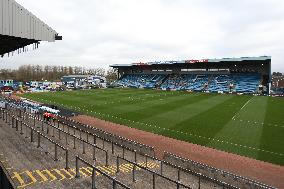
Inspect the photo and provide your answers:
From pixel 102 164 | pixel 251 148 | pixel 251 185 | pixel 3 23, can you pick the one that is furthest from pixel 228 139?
pixel 3 23

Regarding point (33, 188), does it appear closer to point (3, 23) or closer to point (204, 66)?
point (3, 23)

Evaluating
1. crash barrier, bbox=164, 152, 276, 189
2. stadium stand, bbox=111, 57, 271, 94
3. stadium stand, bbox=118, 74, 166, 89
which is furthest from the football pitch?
stadium stand, bbox=118, 74, 166, 89

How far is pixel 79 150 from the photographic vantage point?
788 inches

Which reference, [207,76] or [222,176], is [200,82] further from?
[222,176]

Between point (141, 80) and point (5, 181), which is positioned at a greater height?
point (141, 80)

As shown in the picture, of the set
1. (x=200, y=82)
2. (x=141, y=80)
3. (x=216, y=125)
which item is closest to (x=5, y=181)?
(x=216, y=125)

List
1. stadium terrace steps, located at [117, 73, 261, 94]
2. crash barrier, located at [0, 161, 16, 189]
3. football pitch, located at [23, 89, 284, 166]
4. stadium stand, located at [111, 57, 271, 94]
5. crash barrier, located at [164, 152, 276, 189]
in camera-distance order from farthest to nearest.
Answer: stadium terrace steps, located at [117, 73, 261, 94], stadium stand, located at [111, 57, 271, 94], football pitch, located at [23, 89, 284, 166], crash barrier, located at [164, 152, 276, 189], crash barrier, located at [0, 161, 16, 189]

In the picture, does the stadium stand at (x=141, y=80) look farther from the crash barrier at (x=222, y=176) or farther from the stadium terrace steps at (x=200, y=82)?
the crash barrier at (x=222, y=176)

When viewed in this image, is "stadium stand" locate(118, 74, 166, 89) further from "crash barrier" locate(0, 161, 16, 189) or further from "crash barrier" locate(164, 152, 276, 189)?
"crash barrier" locate(0, 161, 16, 189)

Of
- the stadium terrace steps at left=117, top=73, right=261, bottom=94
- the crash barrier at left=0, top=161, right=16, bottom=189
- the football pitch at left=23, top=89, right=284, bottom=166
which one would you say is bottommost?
the football pitch at left=23, top=89, right=284, bottom=166

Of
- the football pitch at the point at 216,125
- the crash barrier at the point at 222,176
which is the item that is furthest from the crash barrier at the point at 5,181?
the football pitch at the point at 216,125

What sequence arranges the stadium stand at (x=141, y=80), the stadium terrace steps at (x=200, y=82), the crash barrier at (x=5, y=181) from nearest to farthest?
the crash barrier at (x=5, y=181) < the stadium terrace steps at (x=200, y=82) < the stadium stand at (x=141, y=80)

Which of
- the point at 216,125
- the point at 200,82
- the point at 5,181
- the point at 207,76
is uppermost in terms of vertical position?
the point at 207,76

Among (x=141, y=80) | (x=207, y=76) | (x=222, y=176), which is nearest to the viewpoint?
(x=222, y=176)
